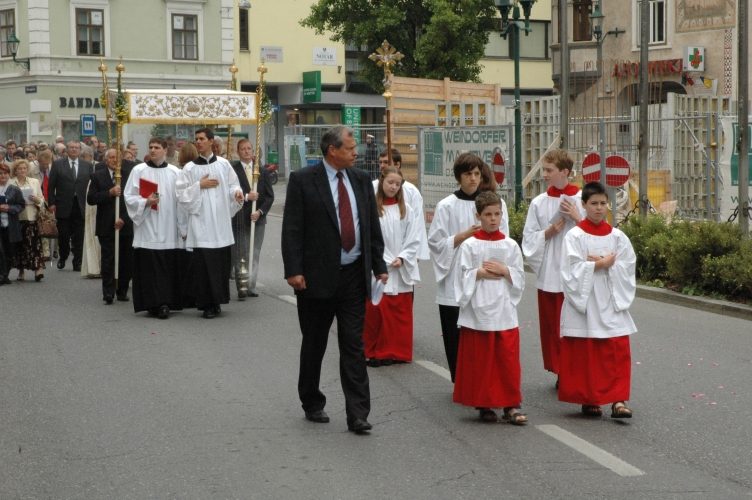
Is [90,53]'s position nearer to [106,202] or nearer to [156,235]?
[106,202]

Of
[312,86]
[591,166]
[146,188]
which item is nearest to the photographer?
[146,188]

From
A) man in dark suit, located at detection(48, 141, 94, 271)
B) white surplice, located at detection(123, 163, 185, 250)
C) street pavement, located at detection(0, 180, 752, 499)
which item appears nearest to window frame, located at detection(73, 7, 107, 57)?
man in dark suit, located at detection(48, 141, 94, 271)

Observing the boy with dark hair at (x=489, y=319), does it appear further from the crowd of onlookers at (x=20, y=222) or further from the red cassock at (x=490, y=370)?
the crowd of onlookers at (x=20, y=222)

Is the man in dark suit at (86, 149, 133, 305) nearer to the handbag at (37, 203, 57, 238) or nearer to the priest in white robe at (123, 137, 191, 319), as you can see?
the priest in white robe at (123, 137, 191, 319)

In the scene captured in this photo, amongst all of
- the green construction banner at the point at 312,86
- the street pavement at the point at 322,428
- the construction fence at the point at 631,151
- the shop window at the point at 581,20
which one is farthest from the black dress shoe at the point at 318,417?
the green construction banner at the point at 312,86

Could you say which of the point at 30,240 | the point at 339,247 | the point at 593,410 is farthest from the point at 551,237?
the point at 30,240

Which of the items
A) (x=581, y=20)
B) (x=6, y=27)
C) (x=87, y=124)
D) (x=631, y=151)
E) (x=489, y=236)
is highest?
(x=6, y=27)

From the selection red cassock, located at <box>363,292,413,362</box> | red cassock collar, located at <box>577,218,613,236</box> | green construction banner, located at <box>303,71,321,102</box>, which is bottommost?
red cassock, located at <box>363,292,413,362</box>

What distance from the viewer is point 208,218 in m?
13.5

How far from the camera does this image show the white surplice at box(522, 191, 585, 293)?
909 cm

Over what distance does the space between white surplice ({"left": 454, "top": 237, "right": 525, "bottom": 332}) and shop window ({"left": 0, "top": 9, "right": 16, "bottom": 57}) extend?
143ft

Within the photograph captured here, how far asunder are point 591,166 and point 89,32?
1376 inches

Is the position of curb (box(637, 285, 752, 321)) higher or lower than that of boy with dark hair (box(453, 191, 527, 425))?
lower

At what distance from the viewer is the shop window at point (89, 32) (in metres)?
49.3
